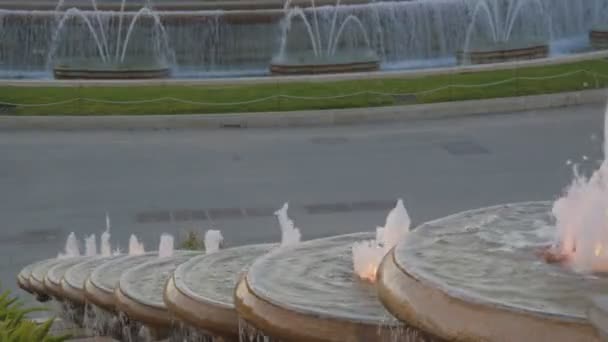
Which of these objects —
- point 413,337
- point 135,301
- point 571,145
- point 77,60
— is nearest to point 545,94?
point 571,145

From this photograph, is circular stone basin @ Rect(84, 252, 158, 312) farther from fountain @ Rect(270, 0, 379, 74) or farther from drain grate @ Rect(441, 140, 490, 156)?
fountain @ Rect(270, 0, 379, 74)

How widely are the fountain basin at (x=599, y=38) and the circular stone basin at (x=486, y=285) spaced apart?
72.9 feet

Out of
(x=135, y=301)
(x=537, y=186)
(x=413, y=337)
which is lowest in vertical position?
(x=537, y=186)

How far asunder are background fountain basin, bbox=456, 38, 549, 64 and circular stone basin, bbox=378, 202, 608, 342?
19.4 m

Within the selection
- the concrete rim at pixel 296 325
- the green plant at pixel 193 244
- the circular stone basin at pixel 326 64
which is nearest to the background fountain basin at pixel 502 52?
the circular stone basin at pixel 326 64

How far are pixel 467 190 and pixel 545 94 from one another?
587cm

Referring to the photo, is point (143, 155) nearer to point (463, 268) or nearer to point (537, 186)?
point (537, 186)

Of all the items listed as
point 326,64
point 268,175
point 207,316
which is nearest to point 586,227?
point 207,316

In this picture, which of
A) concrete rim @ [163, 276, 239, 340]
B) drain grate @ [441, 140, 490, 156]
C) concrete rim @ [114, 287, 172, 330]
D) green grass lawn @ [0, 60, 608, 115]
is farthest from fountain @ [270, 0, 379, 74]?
concrete rim @ [163, 276, 239, 340]

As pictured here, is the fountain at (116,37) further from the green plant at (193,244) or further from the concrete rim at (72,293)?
the concrete rim at (72,293)

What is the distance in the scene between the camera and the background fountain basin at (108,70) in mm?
22484

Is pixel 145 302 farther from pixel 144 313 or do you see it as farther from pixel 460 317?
pixel 460 317

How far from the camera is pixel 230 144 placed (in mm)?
17484

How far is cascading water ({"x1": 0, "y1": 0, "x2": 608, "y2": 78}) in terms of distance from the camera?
23469 mm
